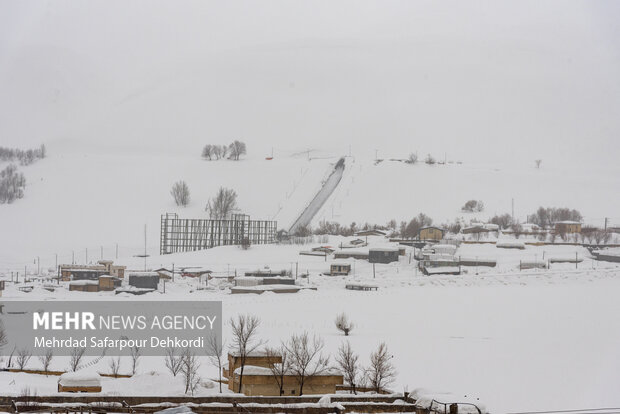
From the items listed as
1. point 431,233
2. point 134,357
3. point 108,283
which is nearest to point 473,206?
point 431,233

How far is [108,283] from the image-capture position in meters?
16.8

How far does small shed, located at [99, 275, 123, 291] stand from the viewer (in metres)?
16.7

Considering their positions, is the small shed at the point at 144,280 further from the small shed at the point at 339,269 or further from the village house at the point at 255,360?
the village house at the point at 255,360

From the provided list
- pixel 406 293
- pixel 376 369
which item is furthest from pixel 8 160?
pixel 376 369

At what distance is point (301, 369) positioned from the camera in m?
7.89

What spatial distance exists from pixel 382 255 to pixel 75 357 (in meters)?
10.9

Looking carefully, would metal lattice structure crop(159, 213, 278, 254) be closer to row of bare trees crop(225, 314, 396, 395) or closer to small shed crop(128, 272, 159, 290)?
small shed crop(128, 272, 159, 290)

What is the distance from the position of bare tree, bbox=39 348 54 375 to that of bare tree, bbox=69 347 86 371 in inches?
10.0

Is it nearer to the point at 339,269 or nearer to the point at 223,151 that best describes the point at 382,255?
the point at 339,269

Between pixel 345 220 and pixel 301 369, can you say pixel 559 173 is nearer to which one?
pixel 345 220

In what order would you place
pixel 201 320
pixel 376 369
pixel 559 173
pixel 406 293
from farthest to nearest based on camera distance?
pixel 559 173, pixel 406 293, pixel 201 320, pixel 376 369

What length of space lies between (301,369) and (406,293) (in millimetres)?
7551

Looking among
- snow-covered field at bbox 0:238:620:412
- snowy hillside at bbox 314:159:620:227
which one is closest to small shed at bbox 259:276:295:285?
snow-covered field at bbox 0:238:620:412

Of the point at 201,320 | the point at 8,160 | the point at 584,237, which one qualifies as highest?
the point at 8,160
